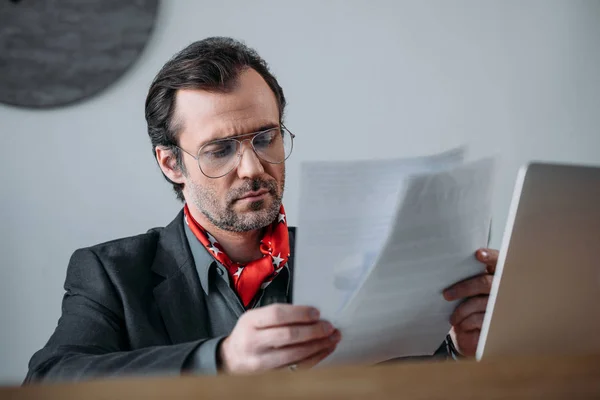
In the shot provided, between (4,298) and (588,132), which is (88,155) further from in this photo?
(588,132)

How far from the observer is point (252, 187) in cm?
152

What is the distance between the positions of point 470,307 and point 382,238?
0.24 meters

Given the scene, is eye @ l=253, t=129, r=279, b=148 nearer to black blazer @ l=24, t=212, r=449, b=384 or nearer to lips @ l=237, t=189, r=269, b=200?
lips @ l=237, t=189, r=269, b=200

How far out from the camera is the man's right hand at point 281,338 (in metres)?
0.80

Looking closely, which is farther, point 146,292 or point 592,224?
point 146,292

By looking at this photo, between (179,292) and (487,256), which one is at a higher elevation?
(487,256)

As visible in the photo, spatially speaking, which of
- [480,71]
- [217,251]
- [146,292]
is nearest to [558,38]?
[480,71]

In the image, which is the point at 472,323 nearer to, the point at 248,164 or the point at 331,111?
the point at 248,164

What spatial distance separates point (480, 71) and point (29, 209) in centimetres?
171

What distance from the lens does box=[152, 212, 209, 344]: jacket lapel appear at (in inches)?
54.7

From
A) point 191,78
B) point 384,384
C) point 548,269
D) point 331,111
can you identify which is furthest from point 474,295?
point 331,111

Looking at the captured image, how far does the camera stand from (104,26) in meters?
2.12

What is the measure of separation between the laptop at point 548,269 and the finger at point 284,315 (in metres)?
0.22

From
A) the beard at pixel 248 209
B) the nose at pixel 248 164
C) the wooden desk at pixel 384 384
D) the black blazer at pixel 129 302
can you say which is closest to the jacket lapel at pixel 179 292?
the black blazer at pixel 129 302
